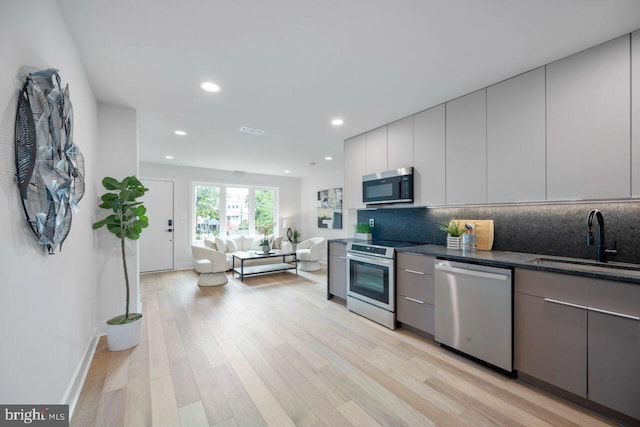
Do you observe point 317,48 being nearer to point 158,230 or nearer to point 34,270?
point 34,270

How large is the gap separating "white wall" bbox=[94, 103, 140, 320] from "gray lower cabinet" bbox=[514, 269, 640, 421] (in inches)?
150

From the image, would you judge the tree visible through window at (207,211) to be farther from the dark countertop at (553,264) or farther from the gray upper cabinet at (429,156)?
the dark countertop at (553,264)

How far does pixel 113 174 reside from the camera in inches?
111

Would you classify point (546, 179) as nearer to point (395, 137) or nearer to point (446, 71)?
point (446, 71)

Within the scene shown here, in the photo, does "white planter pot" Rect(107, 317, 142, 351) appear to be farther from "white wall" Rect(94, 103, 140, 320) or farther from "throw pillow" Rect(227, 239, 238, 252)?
"throw pillow" Rect(227, 239, 238, 252)

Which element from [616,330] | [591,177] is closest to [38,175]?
[616,330]

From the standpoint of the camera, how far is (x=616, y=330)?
1557mm

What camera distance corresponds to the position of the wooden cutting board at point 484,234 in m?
2.62

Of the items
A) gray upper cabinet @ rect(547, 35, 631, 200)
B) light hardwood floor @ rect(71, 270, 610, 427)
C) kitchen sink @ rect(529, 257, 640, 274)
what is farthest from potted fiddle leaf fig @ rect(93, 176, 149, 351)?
gray upper cabinet @ rect(547, 35, 631, 200)

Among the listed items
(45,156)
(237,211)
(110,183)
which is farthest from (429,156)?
(237,211)

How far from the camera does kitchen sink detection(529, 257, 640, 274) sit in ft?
5.83

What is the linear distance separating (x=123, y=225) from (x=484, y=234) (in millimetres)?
3706

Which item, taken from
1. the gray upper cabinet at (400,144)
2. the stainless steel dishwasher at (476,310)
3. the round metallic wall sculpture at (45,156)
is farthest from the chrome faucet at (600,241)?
the round metallic wall sculpture at (45,156)

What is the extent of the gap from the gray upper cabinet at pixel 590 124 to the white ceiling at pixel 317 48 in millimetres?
148
